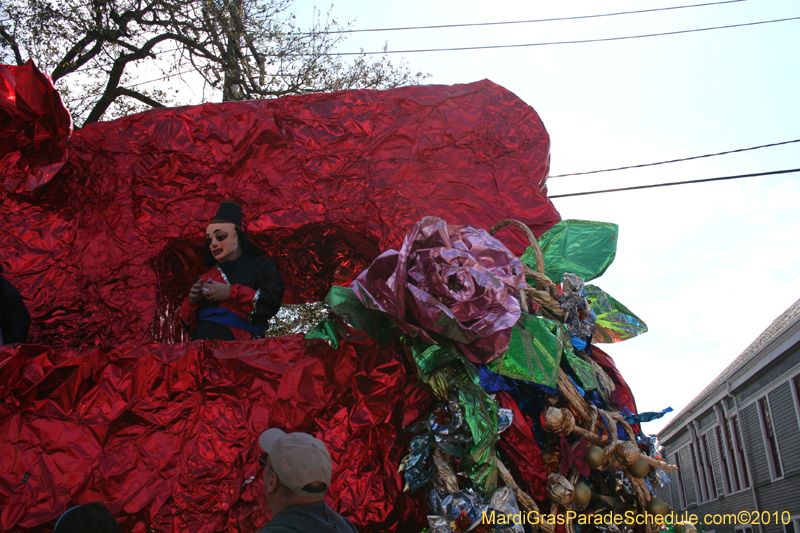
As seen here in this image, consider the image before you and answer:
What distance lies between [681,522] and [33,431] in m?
2.02

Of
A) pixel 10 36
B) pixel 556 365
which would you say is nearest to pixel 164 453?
pixel 556 365

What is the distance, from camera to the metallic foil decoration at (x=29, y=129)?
2533mm

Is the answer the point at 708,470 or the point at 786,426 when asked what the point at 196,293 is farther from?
the point at 708,470

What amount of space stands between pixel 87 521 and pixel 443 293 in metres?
1.14

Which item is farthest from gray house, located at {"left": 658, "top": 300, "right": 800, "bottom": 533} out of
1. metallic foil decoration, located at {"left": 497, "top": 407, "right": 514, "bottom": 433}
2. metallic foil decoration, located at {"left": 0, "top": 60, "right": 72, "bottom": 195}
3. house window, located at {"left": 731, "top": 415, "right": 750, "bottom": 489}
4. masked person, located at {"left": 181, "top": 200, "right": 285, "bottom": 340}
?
metallic foil decoration, located at {"left": 0, "top": 60, "right": 72, "bottom": 195}

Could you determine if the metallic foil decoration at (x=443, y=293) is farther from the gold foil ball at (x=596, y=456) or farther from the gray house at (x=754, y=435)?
the gray house at (x=754, y=435)

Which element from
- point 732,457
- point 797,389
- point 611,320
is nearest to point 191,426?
point 611,320

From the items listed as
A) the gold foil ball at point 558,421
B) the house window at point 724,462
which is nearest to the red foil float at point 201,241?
the gold foil ball at point 558,421

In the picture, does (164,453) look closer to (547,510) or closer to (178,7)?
(547,510)

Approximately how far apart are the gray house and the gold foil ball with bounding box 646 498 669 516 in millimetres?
7200

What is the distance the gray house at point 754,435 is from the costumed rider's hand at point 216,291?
25.8 feet

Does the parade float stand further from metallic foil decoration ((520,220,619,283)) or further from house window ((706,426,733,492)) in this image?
house window ((706,426,733,492))

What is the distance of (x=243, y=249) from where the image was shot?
269cm

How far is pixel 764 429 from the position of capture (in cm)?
1058
